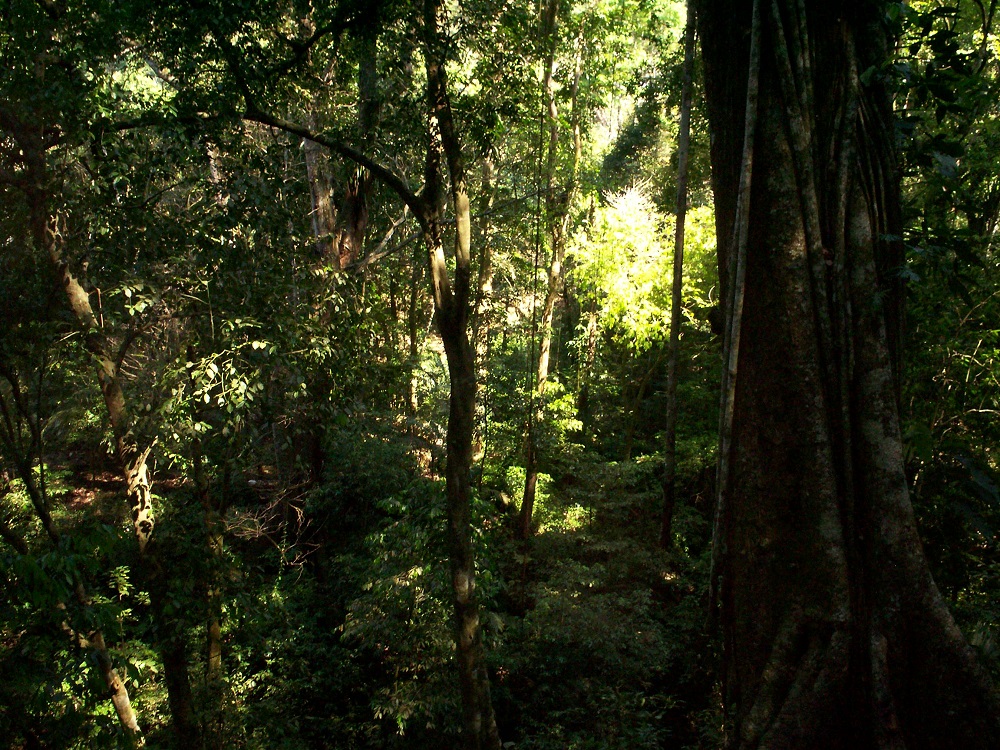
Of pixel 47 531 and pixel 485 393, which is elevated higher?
pixel 485 393

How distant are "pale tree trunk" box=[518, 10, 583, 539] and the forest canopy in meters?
0.10

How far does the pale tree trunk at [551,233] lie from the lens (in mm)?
9570

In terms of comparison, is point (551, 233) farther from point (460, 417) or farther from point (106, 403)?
point (106, 403)

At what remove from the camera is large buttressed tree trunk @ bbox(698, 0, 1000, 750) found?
203 centimetres

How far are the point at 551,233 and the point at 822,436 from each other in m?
9.57

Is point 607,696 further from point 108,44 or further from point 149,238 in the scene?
point 108,44

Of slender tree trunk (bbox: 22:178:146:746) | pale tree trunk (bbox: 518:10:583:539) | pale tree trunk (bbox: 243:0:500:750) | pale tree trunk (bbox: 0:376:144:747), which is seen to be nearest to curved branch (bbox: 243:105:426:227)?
pale tree trunk (bbox: 243:0:500:750)

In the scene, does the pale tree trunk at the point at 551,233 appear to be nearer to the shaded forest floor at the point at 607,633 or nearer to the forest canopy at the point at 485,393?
the forest canopy at the point at 485,393

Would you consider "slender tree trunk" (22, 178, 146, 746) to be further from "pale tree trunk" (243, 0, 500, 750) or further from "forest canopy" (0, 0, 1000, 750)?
"pale tree trunk" (243, 0, 500, 750)

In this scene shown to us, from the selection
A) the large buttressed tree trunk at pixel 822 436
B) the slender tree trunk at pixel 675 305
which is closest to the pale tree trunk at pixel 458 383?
the large buttressed tree trunk at pixel 822 436

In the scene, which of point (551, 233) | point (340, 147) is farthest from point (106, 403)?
point (551, 233)

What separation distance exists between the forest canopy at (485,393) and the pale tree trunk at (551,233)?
0.31 feet

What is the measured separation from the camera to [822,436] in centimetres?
212

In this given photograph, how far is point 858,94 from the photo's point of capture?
2338 millimetres
